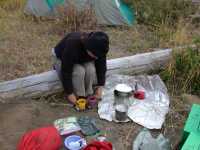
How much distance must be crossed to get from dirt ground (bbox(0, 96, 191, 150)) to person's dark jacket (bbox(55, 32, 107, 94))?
302mm

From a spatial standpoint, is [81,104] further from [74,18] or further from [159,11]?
[159,11]

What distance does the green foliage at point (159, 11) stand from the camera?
6352 mm

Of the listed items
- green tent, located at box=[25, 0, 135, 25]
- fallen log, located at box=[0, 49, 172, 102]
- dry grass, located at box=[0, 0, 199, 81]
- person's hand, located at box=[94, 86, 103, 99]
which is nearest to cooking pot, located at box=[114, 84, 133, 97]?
person's hand, located at box=[94, 86, 103, 99]

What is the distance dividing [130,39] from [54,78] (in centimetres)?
200

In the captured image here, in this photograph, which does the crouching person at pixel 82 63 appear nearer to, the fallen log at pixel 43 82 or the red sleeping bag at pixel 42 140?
the fallen log at pixel 43 82

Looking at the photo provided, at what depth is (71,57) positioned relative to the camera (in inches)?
151

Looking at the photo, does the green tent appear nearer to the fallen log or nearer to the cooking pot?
the fallen log

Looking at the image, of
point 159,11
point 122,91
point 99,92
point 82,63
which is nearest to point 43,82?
point 82,63

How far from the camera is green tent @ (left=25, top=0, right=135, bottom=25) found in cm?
600

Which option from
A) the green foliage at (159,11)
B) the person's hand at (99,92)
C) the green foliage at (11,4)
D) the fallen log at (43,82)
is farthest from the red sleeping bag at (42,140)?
the green foliage at (11,4)

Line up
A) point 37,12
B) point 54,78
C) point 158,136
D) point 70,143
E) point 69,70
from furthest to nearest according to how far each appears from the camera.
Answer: point 37,12 → point 54,78 → point 69,70 → point 158,136 → point 70,143

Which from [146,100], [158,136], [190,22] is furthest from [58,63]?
[190,22]

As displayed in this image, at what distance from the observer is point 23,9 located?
6391 millimetres

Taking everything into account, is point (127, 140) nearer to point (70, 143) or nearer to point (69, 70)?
point (70, 143)
